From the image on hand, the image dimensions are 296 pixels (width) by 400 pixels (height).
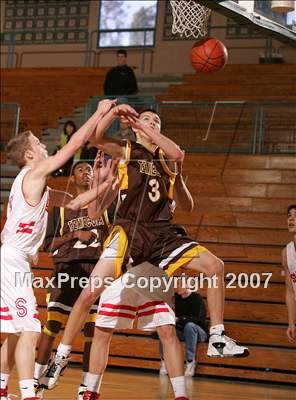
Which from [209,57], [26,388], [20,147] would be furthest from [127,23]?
[26,388]

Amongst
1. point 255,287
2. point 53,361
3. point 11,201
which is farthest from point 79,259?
point 255,287

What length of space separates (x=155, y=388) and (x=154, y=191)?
289 centimetres

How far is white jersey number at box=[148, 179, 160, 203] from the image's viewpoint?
22.4 ft

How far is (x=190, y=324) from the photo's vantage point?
10.1m

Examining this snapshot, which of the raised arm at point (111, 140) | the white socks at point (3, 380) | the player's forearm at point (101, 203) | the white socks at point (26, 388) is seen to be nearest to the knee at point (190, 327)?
the player's forearm at point (101, 203)

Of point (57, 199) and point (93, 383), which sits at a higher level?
point (57, 199)

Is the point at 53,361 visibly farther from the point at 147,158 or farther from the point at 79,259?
the point at 147,158

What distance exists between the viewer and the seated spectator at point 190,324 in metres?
10.1

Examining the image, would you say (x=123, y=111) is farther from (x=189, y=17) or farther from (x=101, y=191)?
(x=189, y=17)

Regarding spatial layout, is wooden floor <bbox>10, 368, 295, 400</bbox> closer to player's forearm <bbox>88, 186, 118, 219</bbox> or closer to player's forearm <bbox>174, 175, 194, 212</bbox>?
player's forearm <bbox>88, 186, 118, 219</bbox>

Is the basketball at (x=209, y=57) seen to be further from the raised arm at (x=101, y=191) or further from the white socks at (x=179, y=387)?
the white socks at (x=179, y=387)

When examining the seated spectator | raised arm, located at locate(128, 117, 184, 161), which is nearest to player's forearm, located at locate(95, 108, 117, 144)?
raised arm, located at locate(128, 117, 184, 161)

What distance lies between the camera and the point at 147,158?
695 cm

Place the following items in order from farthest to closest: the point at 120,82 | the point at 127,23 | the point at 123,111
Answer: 1. the point at 127,23
2. the point at 120,82
3. the point at 123,111
